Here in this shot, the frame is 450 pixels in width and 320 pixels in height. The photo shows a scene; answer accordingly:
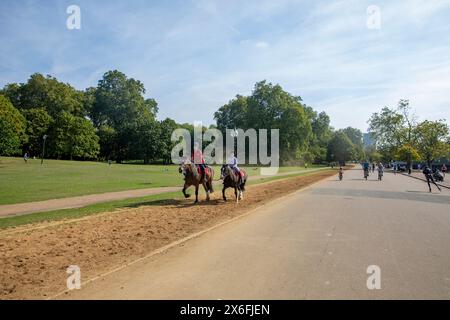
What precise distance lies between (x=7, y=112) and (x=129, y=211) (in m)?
62.1

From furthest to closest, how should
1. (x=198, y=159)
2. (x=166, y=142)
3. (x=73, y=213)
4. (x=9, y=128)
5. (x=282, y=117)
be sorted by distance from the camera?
1. (x=166, y=142)
2. (x=282, y=117)
3. (x=9, y=128)
4. (x=198, y=159)
5. (x=73, y=213)

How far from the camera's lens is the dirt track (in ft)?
20.1

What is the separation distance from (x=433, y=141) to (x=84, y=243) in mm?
88911

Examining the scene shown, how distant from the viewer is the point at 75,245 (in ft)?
28.2

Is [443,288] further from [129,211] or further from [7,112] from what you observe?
[7,112]

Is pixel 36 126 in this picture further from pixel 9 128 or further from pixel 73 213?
pixel 73 213

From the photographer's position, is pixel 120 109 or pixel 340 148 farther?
pixel 340 148

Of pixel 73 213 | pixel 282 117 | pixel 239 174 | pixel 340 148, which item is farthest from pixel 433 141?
pixel 73 213

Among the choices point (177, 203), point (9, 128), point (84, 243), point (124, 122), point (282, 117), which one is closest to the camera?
point (84, 243)

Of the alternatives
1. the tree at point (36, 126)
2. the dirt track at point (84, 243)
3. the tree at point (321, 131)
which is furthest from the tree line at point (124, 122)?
the dirt track at point (84, 243)

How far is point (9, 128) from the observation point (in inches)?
2312

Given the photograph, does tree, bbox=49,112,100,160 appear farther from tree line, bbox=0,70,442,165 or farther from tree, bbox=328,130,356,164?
tree, bbox=328,130,356,164

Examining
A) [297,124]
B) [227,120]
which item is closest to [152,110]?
[227,120]

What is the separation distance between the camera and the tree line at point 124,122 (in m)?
77.9
